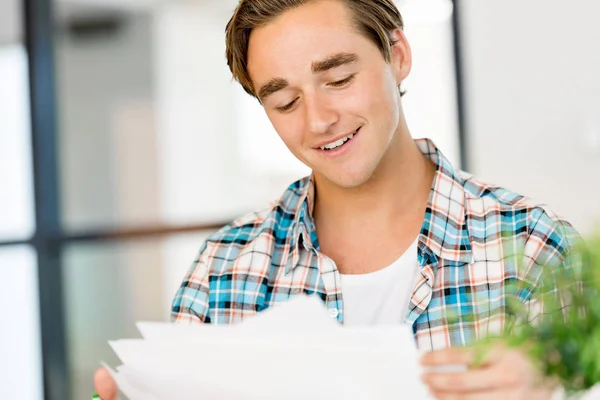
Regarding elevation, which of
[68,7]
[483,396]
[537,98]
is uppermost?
[68,7]

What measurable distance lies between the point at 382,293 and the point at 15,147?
227cm

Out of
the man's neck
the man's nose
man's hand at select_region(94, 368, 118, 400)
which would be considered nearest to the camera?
man's hand at select_region(94, 368, 118, 400)

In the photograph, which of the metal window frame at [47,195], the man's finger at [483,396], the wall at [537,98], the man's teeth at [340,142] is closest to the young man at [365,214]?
the man's teeth at [340,142]

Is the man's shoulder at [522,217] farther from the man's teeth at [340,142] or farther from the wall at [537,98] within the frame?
the wall at [537,98]

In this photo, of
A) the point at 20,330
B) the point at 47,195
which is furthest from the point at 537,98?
the point at 20,330

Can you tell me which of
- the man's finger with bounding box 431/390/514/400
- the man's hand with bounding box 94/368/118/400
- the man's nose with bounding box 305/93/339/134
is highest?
the man's nose with bounding box 305/93/339/134

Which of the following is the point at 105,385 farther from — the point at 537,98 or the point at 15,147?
the point at 15,147

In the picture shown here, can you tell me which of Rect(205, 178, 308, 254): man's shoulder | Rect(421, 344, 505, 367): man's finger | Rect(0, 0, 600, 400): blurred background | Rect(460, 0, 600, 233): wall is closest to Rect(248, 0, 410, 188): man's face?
Rect(205, 178, 308, 254): man's shoulder

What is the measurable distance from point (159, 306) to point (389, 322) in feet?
7.07

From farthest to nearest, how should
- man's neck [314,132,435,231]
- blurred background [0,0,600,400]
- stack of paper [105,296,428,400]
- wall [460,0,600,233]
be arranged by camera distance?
blurred background [0,0,600,400] < wall [460,0,600,233] < man's neck [314,132,435,231] < stack of paper [105,296,428,400]

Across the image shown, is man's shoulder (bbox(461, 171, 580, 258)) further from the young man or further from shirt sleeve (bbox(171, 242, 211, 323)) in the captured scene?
shirt sleeve (bbox(171, 242, 211, 323))

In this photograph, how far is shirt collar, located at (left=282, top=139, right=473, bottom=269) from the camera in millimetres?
1447

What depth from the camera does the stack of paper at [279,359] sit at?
764 millimetres

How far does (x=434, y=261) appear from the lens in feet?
4.74
